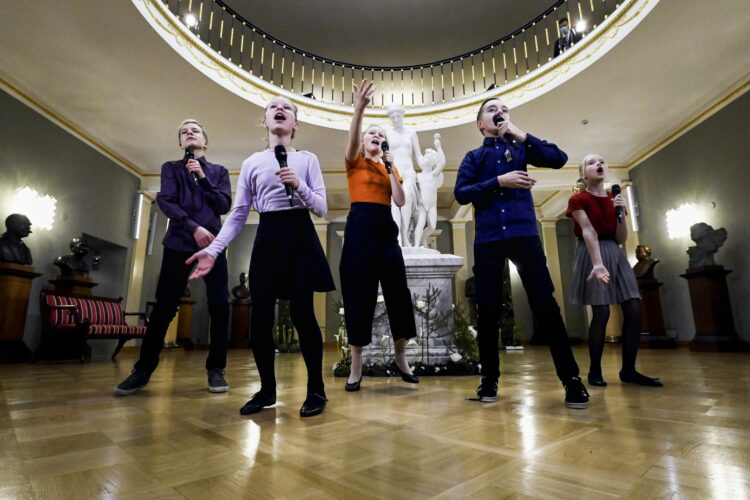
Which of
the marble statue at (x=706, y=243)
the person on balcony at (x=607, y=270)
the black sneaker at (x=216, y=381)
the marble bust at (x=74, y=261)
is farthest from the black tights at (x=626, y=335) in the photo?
the marble bust at (x=74, y=261)

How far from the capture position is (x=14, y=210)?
5.09m

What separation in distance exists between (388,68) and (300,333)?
24.2 ft

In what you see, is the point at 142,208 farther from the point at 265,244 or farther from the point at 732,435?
the point at 732,435

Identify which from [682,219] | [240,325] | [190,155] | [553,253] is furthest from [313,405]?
[553,253]

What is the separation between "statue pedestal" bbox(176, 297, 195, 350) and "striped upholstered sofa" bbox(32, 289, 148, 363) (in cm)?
310

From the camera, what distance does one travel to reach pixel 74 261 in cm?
557

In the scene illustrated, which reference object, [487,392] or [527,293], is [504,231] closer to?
[527,293]

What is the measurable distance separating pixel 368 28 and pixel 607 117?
515 cm

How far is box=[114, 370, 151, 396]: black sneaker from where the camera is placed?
2.02 metres

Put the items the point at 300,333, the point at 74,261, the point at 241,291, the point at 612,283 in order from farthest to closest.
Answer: the point at 241,291
the point at 74,261
the point at 612,283
the point at 300,333

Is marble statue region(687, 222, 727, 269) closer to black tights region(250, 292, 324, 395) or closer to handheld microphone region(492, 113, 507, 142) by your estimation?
handheld microphone region(492, 113, 507, 142)

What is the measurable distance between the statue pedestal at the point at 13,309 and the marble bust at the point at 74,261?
23.4 inches

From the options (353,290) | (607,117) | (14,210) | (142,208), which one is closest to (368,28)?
(607,117)

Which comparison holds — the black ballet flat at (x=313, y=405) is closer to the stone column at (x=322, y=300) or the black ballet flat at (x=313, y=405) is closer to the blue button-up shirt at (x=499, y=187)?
the blue button-up shirt at (x=499, y=187)
